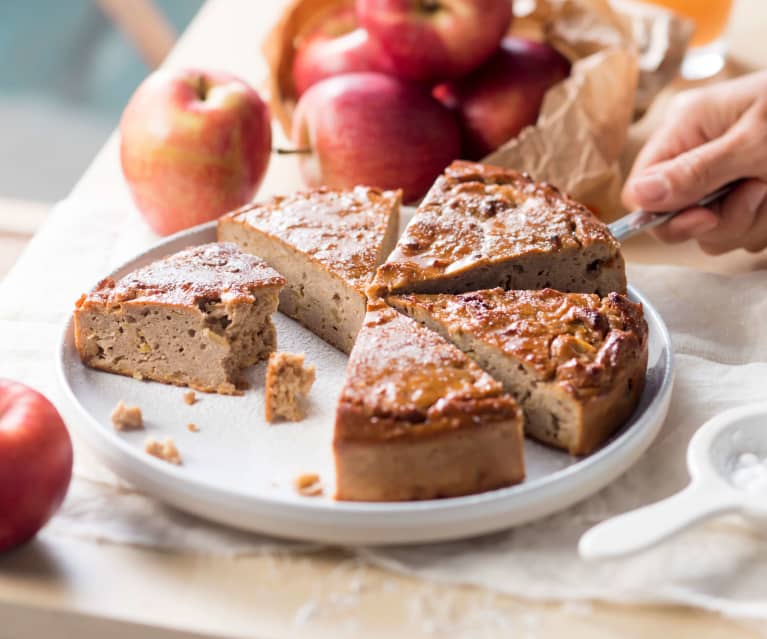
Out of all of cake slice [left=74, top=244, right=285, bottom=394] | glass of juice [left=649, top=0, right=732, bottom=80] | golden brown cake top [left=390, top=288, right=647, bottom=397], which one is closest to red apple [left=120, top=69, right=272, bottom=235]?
cake slice [left=74, top=244, right=285, bottom=394]

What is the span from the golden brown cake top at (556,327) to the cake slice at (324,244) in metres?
0.20

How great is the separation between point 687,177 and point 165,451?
5.07 ft

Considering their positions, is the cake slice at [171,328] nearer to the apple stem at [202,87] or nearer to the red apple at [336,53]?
the apple stem at [202,87]

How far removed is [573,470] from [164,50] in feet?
12.3

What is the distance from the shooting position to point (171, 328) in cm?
228

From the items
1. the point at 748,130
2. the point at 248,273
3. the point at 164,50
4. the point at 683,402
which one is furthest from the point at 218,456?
the point at 164,50

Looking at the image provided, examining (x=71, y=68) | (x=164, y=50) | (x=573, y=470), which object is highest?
(x=573, y=470)

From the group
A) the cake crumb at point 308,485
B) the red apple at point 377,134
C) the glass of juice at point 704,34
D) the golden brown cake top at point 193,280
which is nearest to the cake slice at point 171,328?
the golden brown cake top at point 193,280

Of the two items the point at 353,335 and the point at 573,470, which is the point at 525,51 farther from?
the point at 573,470

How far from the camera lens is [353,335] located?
96.5 inches

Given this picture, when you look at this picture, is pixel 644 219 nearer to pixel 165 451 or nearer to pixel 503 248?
pixel 503 248

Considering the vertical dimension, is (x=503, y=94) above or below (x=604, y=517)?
above

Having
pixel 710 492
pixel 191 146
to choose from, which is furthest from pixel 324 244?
pixel 710 492

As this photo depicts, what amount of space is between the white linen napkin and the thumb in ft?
0.84
